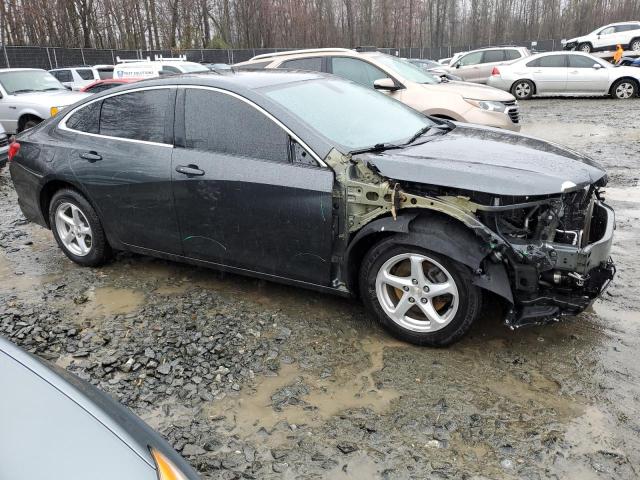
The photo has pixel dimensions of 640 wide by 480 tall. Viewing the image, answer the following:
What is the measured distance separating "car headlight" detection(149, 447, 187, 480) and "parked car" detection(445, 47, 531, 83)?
19264 mm

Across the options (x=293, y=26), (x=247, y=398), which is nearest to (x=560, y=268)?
(x=247, y=398)

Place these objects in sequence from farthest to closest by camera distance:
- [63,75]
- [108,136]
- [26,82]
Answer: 1. [63,75]
2. [26,82]
3. [108,136]

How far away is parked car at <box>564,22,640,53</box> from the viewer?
24.6 m

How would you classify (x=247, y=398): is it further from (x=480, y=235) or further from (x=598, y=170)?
(x=598, y=170)

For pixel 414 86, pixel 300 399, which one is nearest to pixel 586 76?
pixel 414 86

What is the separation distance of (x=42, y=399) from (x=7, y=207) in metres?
6.29

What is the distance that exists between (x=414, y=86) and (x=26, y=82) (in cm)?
879

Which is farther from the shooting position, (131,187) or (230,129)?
(131,187)

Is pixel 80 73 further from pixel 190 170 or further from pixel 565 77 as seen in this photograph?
pixel 190 170

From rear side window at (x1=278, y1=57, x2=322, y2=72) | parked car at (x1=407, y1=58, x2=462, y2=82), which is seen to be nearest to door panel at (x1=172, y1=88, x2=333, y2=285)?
rear side window at (x1=278, y1=57, x2=322, y2=72)

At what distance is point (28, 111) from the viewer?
35.4 ft

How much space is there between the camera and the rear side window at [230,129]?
354 centimetres

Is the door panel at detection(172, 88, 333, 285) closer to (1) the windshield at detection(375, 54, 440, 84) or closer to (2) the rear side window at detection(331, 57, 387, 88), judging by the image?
(2) the rear side window at detection(331, 57, 387, 88)

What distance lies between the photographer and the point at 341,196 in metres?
3.29
